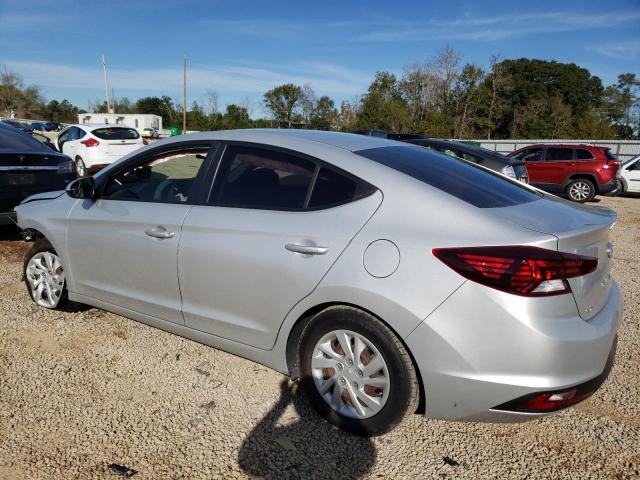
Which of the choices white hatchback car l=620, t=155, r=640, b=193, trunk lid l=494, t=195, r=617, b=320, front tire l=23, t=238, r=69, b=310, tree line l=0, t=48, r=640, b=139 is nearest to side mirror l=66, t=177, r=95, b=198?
front tire l=23, t=238, r=69, b=310

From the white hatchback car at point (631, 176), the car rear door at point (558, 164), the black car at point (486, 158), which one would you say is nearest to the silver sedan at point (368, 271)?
the black car at point (486, 158)

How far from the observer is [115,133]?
1373 cm

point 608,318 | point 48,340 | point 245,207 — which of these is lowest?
point 48,340

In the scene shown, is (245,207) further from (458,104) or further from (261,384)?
(458,104)

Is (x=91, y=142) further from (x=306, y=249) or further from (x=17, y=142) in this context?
(x=306, y=249)

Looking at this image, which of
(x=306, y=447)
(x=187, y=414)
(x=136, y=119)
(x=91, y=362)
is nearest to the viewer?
(x=306, y=447)

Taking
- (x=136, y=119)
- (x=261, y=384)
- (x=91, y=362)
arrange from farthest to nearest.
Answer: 1. (x=136, y=119)
2. (x=91, y=362)
3. (x=261, y=384)

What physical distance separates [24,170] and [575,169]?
13.6m

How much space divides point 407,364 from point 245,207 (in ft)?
4.15

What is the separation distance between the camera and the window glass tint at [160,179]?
10.5 feet

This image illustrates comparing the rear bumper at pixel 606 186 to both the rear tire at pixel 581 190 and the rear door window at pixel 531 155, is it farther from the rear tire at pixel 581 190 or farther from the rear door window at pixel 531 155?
the rear door window at pixel 531 155

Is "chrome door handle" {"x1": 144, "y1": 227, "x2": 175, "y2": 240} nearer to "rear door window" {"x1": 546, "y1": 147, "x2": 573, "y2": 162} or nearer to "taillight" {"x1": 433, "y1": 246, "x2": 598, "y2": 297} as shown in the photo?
"taillight" {"x1": 433, "y1": 246, "x2": 598, "y2": 297}

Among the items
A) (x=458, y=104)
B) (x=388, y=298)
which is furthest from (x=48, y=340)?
(x=458, y=104)

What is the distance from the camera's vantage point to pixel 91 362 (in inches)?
131
